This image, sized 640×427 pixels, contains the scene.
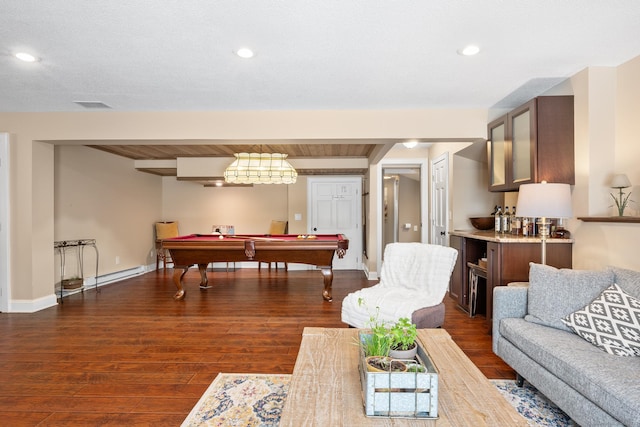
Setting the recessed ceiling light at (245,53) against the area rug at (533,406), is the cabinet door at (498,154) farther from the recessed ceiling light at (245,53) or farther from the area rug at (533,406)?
the recessed ceiling light at (245,53)

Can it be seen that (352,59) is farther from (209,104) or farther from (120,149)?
(120,149)

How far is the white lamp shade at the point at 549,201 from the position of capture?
2.76 metres

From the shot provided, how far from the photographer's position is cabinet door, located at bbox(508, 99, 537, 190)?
3174mm

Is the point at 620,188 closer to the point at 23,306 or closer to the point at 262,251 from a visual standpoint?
the point at 262,251

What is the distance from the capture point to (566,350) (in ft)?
6.14

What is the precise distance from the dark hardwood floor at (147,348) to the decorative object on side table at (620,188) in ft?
4.91

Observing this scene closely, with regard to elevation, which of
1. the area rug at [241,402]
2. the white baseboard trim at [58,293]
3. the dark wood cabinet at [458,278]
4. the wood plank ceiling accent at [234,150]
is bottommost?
the area rug at [241,402]

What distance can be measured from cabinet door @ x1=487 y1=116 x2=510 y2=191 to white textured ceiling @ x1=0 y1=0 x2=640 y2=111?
32 cm

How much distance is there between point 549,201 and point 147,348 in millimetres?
3508

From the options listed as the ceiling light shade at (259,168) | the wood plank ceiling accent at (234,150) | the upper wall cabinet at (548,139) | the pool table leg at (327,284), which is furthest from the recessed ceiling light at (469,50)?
the ceiling light shade at (259,168)

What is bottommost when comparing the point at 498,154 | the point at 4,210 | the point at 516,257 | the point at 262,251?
the point at 262,251

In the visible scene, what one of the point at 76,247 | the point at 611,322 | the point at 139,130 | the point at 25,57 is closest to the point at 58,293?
the point at 76,247

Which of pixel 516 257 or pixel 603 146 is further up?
pixel 603 146

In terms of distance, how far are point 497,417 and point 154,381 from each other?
2192mm
